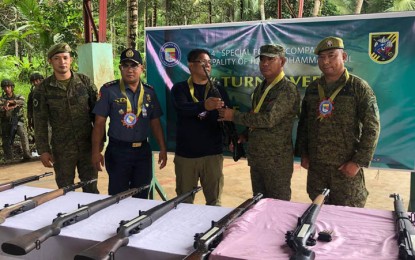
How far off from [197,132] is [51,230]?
1.89 m

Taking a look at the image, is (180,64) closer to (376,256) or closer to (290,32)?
(290,32)

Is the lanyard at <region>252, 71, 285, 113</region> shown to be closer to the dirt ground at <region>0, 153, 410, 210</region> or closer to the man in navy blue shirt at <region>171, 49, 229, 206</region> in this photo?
the man in navy blue shirt at <region>171, 49, 229, 206</region>

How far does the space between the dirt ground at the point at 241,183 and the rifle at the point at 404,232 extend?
3.33 meters

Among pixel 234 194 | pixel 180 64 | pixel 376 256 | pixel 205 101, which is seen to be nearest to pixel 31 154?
pixel 234 194

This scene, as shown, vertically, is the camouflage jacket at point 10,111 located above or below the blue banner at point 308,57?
below

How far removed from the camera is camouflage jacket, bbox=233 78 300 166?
3027 mm

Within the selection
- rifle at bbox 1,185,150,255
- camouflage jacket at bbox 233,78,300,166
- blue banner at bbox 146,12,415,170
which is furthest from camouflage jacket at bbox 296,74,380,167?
rifle at bbox 1,185,150,255

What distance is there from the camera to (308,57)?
3.73 m

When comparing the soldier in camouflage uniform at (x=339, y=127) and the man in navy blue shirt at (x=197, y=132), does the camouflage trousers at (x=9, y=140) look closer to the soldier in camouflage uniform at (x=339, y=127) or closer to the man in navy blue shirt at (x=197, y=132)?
the man in navy blue shirt at (x=197, y=132)

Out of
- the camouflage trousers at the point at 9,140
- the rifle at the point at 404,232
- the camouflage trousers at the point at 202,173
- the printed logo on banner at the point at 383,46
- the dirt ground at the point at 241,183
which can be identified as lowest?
the dirt ground at the point at 241,183

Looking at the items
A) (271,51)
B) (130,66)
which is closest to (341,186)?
(271,51)

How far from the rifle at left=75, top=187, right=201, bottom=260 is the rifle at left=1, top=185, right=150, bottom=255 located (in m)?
0.28

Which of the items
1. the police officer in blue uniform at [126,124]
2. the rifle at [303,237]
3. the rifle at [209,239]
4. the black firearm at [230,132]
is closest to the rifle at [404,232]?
the rifle at [303,237]

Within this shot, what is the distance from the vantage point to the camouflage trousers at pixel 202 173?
11.7 ft
